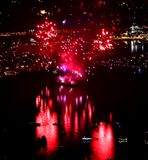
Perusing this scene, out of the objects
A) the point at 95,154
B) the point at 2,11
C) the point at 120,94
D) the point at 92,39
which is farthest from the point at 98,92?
the point at 95,154

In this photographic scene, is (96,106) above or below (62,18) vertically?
below

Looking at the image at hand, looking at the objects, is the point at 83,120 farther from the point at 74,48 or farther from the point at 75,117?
the point at 74,48

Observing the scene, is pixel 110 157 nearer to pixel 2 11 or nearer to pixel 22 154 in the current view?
pixel 22 154

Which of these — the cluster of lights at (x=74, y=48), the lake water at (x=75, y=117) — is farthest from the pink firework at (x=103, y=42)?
the lake water at (x=75, y=117)

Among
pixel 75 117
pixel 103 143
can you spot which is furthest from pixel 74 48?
pixel 103 143

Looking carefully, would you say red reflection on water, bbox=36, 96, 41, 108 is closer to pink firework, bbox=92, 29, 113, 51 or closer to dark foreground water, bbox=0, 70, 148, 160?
dark foreground water, bbox=0, 70, 148, 160

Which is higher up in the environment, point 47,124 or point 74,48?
point 74,48

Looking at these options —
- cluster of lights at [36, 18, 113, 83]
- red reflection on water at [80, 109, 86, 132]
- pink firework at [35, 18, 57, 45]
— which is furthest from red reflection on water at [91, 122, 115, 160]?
Answer: cluster of lights at [36, 18, 113, 83]
